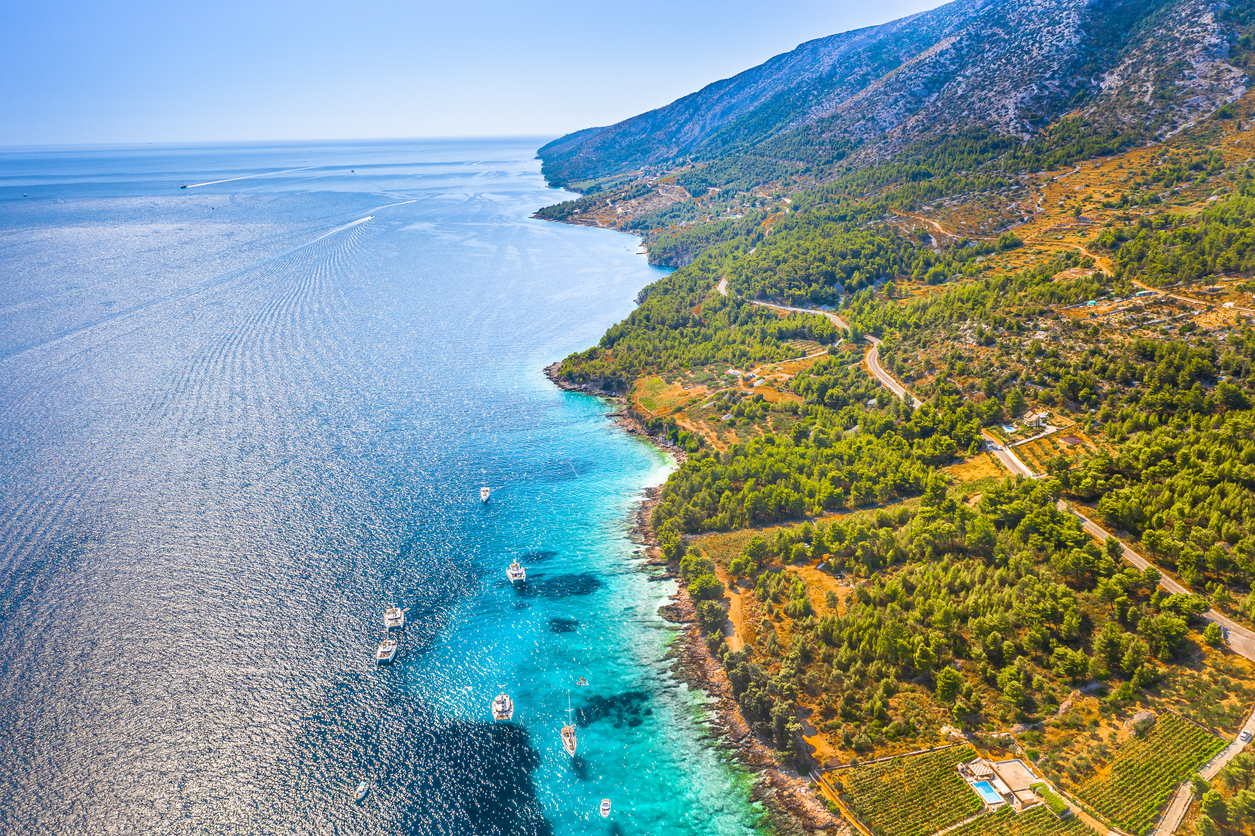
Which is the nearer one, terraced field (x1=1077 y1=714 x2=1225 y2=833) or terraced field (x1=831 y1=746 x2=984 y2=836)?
terraced field (x1=1077 y1=714 x2=1225 y2=833)

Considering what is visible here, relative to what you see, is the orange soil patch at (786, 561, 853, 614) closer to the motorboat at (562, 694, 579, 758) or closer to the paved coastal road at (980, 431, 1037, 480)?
the motorboat at (562, 694, 579, 758)

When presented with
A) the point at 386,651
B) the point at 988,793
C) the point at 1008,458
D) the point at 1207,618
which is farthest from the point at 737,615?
the point at 1008,458

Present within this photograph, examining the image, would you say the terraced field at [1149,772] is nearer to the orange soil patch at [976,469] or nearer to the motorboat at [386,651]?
the orange soil patch at [976,469]

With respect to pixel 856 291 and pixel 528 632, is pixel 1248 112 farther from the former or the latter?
pixel 528 632

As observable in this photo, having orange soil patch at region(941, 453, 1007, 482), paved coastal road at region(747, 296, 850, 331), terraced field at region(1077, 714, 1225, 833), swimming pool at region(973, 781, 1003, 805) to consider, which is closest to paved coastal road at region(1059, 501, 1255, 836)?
terraced field at region(1077, 714, 1225, 833)

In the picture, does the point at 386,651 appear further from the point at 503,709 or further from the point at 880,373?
the point at 880,373
